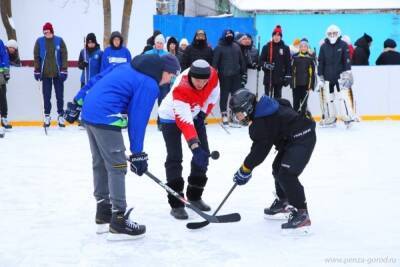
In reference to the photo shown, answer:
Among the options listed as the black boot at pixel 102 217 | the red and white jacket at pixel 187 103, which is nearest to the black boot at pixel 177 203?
the red and white jacket at pixel 187 103

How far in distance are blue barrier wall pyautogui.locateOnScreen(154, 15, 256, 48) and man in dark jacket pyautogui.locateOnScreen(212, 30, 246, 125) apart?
6289mm

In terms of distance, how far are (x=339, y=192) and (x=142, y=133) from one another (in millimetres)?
2248

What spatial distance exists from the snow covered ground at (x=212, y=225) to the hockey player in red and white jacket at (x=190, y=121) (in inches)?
7.1

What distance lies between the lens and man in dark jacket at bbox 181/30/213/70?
32.2ft

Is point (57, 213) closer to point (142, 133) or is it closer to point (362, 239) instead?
point (142, 133)

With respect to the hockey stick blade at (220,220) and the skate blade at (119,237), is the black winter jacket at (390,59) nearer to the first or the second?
the hockey stick blade at (220,220)

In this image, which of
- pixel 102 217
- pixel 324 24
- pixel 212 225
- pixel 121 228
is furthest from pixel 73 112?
pixel 324 24

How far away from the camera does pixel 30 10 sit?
16781mm

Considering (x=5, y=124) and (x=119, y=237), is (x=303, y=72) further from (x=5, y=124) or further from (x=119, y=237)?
(x=119, y=237)

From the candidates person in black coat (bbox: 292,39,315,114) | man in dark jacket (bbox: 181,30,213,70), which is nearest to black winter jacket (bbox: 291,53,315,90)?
person in black coat (bbox: 292,39,315,114)

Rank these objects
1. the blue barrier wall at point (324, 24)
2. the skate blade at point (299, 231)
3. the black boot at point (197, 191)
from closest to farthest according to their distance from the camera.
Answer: the skate blade at point (299, 231)
the black boot at point (197, 191)
the blue barrier wall at point (324, 24)

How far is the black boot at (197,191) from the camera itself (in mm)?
4836

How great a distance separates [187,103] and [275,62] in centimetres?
610

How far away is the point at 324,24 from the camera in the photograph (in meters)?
15.1
